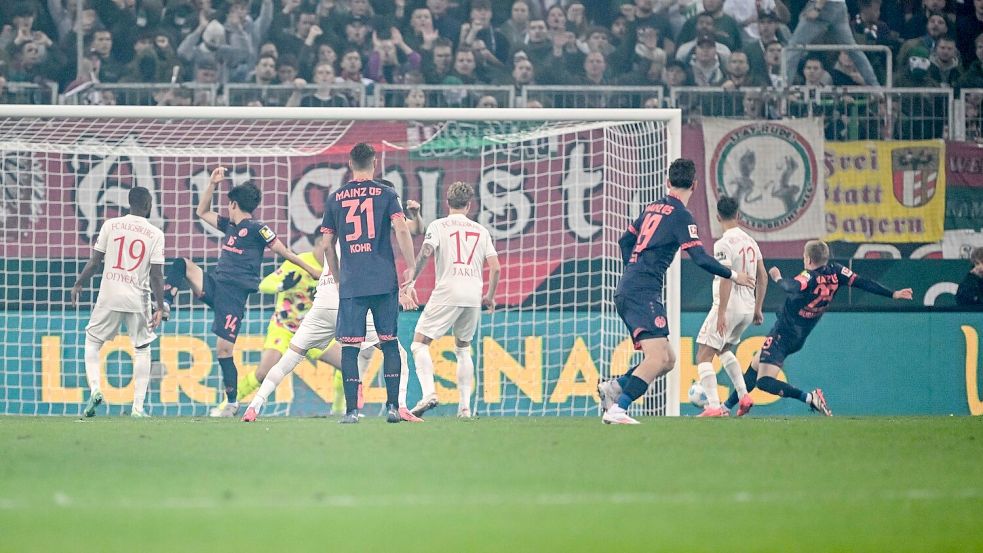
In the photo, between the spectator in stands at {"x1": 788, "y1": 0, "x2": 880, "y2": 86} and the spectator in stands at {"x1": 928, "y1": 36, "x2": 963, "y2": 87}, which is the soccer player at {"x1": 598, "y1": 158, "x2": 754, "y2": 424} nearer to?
the spectator in stands at {"x1": 788, "y1": 0, "x2": 880, "y2": 86}

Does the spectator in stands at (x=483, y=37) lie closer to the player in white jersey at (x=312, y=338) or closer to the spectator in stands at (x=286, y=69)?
the spectator in stands at (x=286, y=69)

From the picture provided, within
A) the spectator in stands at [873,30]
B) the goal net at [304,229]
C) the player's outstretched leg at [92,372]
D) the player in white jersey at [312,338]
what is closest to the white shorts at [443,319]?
the player in white jersey at [312,338]

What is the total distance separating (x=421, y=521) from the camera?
5488mm

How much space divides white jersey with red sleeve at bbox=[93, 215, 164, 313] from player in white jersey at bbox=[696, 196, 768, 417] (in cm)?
468

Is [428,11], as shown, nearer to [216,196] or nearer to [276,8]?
[276,8]

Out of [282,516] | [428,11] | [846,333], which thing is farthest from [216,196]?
[282,516]

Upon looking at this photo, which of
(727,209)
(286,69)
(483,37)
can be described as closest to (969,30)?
(483,37)

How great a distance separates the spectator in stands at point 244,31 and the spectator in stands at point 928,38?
24.5 feet

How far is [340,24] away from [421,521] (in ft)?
39.4

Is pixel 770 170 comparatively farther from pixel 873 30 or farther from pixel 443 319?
pixel 443 319

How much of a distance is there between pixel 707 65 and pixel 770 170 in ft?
7.06

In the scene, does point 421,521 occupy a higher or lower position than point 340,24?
lower

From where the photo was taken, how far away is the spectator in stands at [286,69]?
16.1 metres

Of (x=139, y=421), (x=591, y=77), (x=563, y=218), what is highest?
(x=591, y=77)
